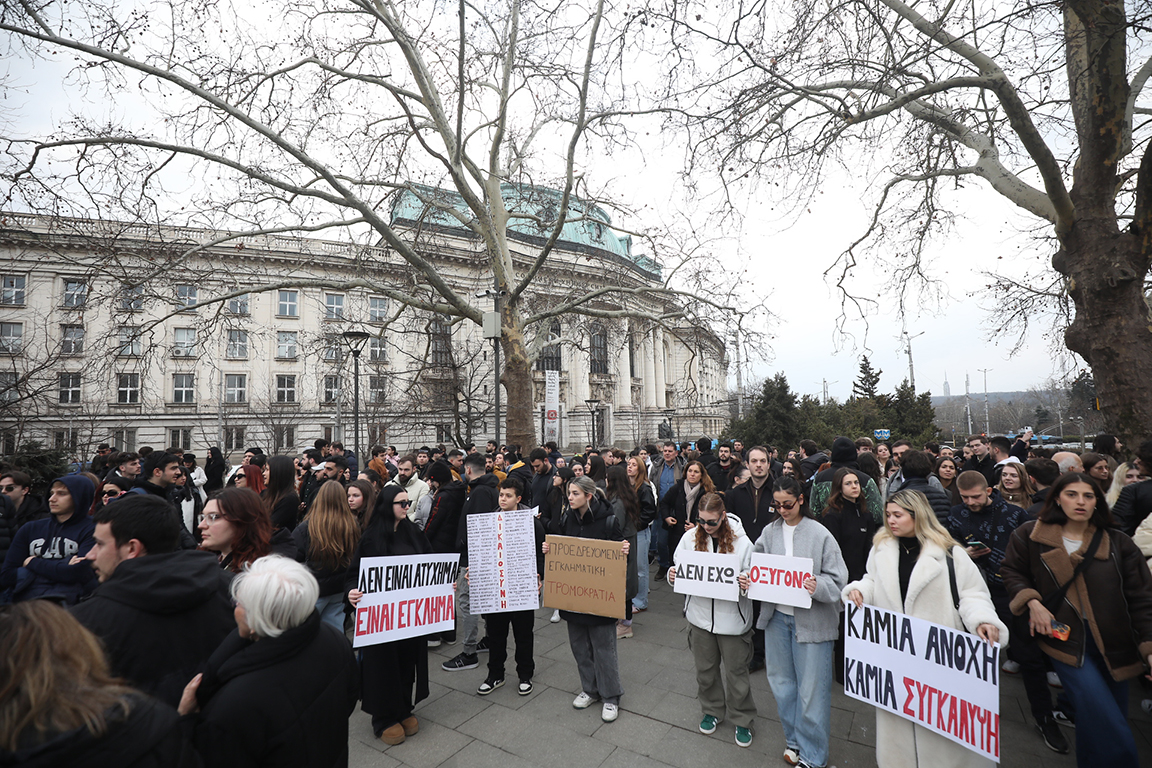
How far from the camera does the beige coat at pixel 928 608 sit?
331 centimetres

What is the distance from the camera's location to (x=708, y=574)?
451 cm

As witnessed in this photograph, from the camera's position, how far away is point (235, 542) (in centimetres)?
381

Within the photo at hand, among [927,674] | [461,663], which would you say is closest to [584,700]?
[461,663]

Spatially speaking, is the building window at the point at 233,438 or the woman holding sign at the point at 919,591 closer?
the woman holding sign at the point at 919,591

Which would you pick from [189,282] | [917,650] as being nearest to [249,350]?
[189,282]

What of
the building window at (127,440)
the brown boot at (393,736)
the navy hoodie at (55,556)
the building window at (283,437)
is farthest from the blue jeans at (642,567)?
the building window at (127,440)

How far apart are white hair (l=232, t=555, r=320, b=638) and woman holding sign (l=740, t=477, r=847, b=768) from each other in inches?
123

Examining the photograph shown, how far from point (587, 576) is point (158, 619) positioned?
3.21 meters

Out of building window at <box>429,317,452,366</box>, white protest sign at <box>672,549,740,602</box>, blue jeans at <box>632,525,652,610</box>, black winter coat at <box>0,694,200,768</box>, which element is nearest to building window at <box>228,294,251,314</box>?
building window at <box>429,317,452,366</box>

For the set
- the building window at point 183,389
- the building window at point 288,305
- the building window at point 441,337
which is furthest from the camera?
the building window at point 288,305

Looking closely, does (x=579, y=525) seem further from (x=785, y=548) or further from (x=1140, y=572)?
(x=1140, y=572)

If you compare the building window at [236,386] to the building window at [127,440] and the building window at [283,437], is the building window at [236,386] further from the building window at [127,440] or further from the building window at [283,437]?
the building window at [127,440]

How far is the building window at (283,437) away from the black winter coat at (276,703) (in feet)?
131

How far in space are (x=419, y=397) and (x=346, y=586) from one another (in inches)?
936
